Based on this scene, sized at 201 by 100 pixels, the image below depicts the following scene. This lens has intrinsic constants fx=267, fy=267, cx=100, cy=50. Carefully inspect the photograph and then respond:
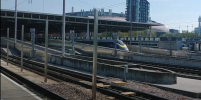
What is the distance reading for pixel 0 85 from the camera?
15008mm

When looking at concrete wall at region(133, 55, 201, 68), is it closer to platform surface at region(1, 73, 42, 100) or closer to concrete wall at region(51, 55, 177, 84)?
concrete wall at region(51, 55, 177, 84)

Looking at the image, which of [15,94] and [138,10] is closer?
[15,94]

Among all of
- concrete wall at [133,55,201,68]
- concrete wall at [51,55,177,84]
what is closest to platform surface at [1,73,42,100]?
concrete wall at [51,55,177,84]

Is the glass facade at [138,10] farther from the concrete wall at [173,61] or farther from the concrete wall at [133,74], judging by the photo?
the concrete wall at [133,74]

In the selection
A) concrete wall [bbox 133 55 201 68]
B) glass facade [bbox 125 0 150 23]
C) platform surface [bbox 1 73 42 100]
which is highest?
→ glass facade [bbox 125 0 150 23]

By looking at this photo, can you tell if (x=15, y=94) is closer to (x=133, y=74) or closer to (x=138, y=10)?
(x=133, y=74)

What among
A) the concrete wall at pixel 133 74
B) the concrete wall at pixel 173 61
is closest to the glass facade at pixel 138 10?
the concrete wall at pixel 173 61

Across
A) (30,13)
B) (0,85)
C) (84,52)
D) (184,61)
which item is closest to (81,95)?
(0,85)

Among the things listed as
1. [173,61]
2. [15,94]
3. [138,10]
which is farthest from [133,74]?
[138,10]

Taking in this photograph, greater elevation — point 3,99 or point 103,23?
point 103,23

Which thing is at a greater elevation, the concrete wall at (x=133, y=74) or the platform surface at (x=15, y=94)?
the concrete wall at (x=133, y=74)

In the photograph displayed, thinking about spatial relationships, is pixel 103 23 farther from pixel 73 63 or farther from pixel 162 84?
pixel 162 84

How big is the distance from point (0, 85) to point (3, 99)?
3.98m

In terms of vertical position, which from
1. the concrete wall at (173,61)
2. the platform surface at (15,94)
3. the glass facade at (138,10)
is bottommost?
the platform surface at (15,94)
